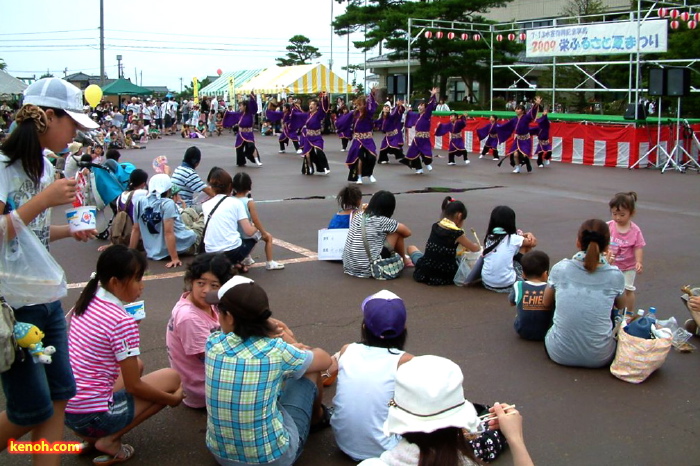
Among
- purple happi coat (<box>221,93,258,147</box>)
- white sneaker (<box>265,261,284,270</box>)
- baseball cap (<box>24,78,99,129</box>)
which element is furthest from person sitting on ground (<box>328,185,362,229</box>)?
purple happi coat (<box>221,93,258,147</box>)

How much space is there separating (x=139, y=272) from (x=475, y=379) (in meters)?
2.45

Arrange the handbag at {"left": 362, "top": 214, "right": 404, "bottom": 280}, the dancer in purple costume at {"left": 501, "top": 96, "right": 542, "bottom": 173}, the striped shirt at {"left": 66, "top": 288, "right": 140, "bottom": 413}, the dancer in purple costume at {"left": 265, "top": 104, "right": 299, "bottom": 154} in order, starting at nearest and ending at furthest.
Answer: the striped shirt at {"left": 66, "top": 288, "right": 140, "bottom": 413} → the handbag at {"left": 362, "top": 214, "right": 404, "bottom": 280} → the dancer in purple costume at {"left": 501, "top": 96, "right": 542, "bottom": 173} → the dancer in purple costume at {"left": 265, "top": 104, "right": 299, "bottom": 154}

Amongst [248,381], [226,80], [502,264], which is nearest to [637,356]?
[502,264]

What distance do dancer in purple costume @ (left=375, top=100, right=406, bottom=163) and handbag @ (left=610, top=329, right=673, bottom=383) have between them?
577 inches

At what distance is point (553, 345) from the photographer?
5.25 m

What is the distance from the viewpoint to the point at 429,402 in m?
2.21

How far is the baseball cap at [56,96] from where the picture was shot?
123 inches

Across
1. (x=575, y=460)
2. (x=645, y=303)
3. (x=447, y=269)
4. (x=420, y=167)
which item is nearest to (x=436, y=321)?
(x=447, y=269)

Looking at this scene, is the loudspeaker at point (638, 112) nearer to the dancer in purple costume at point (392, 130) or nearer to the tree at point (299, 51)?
the dancer in purple costume at point (392, 130)

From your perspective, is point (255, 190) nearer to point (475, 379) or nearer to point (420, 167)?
point (420, 167)

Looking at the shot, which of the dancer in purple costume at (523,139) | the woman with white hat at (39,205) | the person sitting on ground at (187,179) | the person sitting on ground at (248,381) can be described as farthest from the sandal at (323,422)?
the dancer in purple costume at (523,139)

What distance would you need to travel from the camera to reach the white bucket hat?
86.9 inches

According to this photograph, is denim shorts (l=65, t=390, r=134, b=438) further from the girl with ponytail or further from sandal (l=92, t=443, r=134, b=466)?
the girl with ponytail

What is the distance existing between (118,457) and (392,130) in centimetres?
1655
